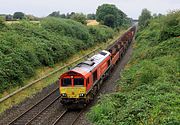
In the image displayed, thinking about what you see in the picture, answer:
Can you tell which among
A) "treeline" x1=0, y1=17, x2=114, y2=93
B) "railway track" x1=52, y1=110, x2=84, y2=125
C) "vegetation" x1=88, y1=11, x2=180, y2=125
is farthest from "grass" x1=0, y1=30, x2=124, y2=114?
"vegetation" x1=88, y1=11, x2=180, y2=125

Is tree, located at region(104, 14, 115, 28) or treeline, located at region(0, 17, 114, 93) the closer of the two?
treeline, located at region(0, 17, 114, 93)

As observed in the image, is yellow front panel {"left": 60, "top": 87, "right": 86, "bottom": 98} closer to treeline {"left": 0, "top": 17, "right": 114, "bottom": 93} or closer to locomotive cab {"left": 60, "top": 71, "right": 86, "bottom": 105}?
locomotive cab {"left": 60, "top": 71, "right": 86, "bottom": 105}

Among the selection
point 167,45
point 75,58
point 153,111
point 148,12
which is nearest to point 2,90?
point 153,111

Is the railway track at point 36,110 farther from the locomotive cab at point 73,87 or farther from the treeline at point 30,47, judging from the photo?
the treeline at point 30,47

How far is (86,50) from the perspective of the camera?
187ft

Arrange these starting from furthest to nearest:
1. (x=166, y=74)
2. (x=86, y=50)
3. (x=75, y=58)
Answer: (x=86, y=50) < (x=75, y=58) < (x=166, y=74)

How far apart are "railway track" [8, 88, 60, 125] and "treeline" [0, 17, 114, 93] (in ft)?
11.1

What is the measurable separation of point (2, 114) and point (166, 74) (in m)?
11.8

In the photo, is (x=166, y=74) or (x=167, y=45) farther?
(x=167, y=45)

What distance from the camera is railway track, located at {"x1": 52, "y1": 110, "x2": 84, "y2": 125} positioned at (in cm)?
1956

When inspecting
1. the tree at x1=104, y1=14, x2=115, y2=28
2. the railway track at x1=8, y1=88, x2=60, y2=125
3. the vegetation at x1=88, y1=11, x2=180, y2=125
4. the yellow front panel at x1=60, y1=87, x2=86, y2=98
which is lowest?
the railway track at x1=8, y1=88, x2=60, y2=125

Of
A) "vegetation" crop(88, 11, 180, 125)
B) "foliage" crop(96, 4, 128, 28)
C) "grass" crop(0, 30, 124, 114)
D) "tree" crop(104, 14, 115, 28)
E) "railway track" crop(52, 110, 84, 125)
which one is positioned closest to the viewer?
"vegetation" crop(88, 11, 180, 125)

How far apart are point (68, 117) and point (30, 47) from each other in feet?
53.1

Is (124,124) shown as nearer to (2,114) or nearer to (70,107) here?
(70,107)
